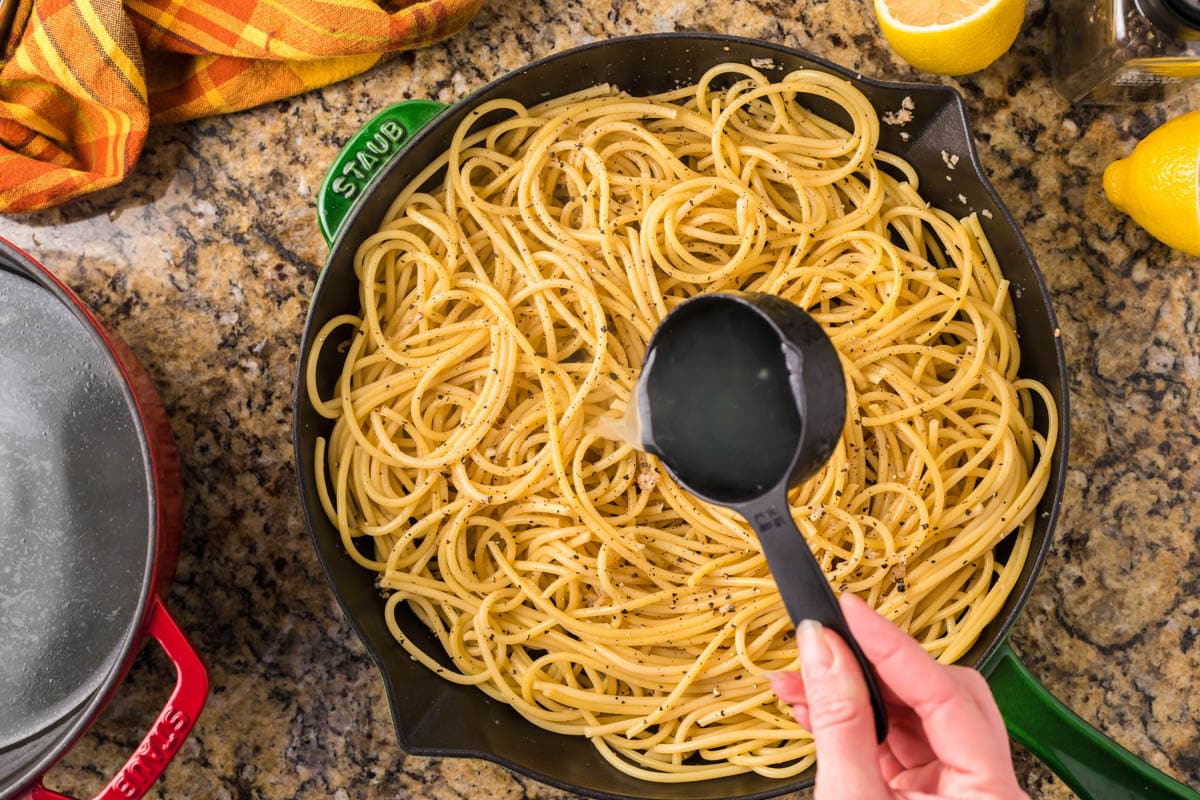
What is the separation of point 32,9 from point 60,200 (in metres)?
0.40

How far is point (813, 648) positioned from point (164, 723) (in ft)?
3.89

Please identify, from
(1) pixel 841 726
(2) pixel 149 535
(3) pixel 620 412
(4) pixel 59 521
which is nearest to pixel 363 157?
(3) pixel 620 412

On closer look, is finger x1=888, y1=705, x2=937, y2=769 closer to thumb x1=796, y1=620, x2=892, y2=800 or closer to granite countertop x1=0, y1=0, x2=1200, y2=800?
thumb x1=796, y1=620, x2=892, y2=800

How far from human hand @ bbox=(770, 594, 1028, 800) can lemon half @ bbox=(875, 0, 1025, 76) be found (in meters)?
1.18

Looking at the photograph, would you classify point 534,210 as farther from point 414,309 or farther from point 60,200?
point 60,200

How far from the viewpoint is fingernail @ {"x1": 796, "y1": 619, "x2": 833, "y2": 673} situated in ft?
4.24

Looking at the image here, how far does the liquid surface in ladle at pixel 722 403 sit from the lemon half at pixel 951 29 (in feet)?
2.58

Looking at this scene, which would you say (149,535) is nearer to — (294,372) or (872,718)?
(294,372)

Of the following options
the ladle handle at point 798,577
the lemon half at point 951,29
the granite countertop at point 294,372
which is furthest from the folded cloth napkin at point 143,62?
the ladle handle at point 798,577

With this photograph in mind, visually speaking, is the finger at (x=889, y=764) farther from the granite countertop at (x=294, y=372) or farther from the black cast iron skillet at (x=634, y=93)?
the granite countertop at (x=294, y=372)

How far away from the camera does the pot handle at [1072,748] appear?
1.69m

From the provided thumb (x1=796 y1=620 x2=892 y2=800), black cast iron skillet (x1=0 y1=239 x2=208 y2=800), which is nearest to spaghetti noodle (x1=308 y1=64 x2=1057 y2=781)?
black cast iron skillet (x1=0 y1=239 x2=208 y2=800)

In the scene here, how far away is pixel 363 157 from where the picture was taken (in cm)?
196

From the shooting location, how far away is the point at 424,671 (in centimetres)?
191
